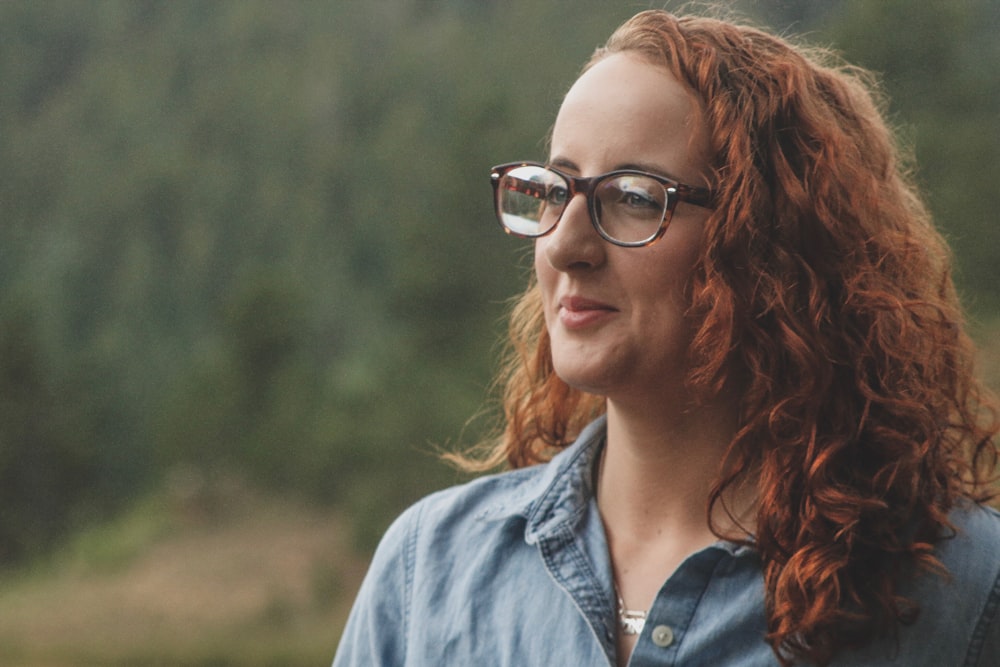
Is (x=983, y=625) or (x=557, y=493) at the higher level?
(x=557, y=493)

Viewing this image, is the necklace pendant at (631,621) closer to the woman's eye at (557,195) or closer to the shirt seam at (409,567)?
the shirt seam at (409,567)

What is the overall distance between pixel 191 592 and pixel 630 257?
8.03 feet

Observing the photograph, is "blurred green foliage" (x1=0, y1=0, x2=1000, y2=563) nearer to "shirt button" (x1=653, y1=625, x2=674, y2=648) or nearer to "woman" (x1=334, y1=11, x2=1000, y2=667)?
"woman" (x1=334, y1=11, x2=1000, y2=667)

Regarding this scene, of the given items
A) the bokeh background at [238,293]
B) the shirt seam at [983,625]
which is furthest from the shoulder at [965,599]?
the bokeh background at [238,293]

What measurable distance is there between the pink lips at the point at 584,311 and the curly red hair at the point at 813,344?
91mm

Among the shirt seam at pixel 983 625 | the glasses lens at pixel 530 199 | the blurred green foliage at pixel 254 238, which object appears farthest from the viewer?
the blurred green foliage at pixel 254 238

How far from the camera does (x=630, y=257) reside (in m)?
1.01

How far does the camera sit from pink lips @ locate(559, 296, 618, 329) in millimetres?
1023

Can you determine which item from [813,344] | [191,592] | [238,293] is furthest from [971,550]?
[238,293]

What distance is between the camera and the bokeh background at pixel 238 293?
3.01m

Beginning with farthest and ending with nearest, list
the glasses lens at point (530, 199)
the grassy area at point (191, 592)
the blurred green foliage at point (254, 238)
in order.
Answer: the blurred green foliage at point (254, 238)
the grassy area at point (191, 592)
the glasses lens at point (530, 199)

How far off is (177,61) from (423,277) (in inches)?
50.8

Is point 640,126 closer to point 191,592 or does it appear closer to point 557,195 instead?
point 557,195

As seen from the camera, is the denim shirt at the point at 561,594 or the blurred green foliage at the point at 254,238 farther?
the blurred green foliage at the point at 254,238
